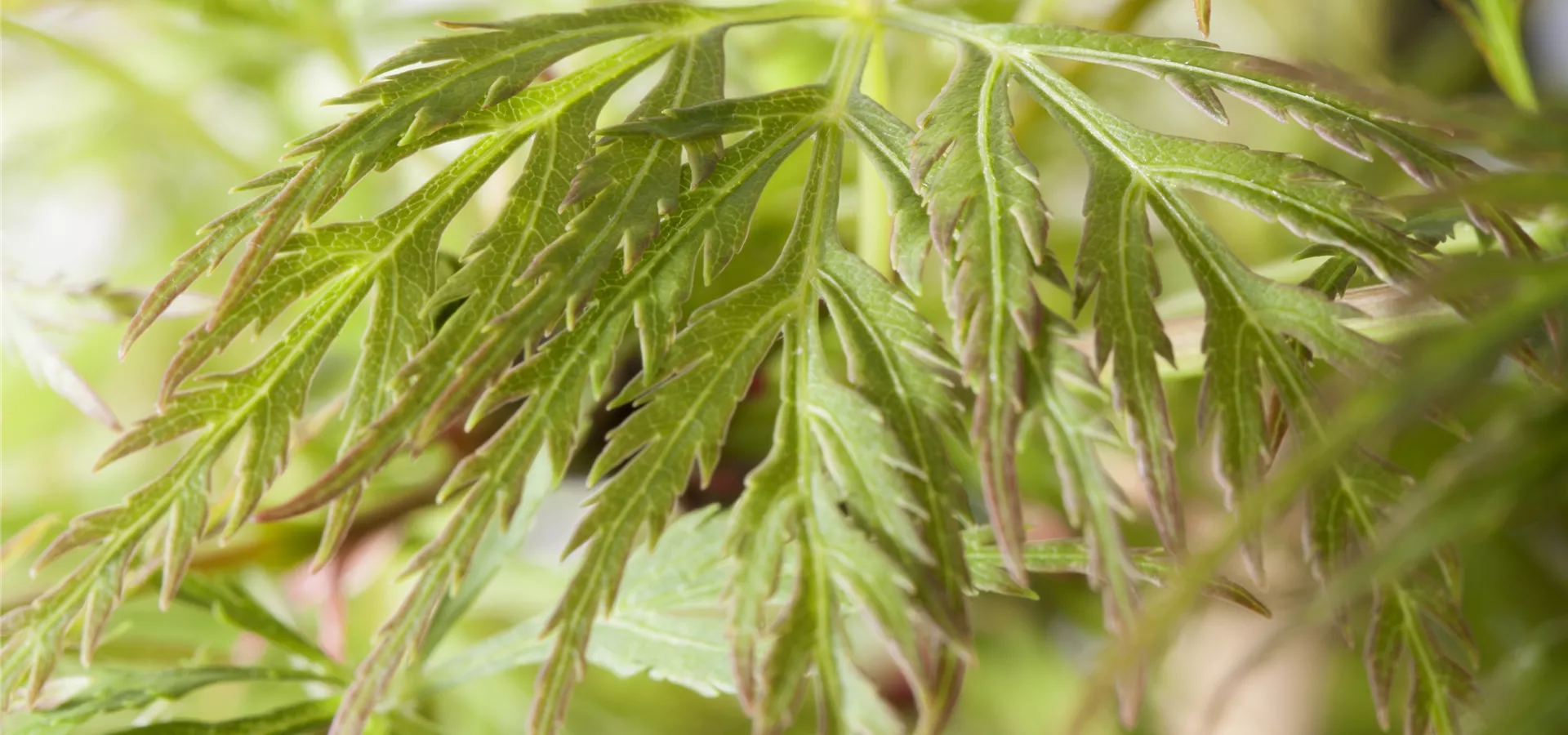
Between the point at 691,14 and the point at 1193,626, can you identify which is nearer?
the point at 691,14

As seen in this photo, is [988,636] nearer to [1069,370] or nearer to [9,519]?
[1069,370]

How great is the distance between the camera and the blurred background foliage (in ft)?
2.42

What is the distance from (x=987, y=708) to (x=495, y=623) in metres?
0.48

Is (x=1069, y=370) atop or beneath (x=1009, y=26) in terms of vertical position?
beneath

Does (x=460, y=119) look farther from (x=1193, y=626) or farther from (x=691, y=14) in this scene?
(x=1193, y=626)

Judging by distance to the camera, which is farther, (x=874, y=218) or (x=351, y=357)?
(x=351, y=357)

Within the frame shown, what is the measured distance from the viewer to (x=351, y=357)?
33.9 inches

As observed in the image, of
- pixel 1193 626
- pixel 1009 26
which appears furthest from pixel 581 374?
pixel 1193 626

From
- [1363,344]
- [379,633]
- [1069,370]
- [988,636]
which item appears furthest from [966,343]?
[988,636]

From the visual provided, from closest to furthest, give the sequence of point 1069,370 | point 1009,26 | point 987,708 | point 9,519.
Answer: point 1069,370, point 1009,26, point 9,519, point 987,708

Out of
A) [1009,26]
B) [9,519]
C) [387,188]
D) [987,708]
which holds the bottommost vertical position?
[987,708]

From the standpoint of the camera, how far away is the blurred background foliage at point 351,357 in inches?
29.0

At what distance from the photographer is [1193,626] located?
760mm

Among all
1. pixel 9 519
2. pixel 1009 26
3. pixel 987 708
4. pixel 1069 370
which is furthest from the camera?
pixel 987 708
